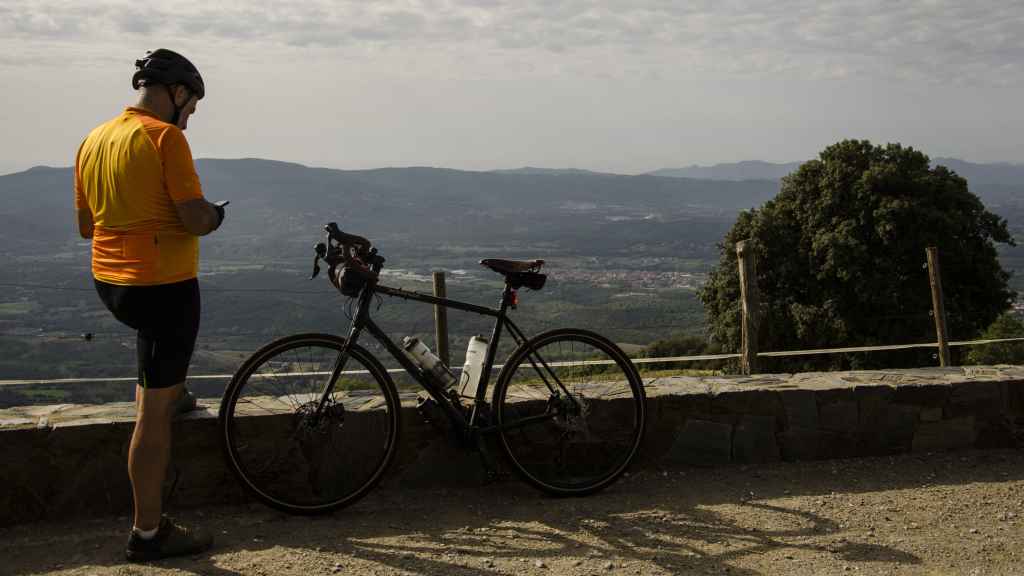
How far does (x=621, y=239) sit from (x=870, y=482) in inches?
2887

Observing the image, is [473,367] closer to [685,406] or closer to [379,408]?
[379,408]

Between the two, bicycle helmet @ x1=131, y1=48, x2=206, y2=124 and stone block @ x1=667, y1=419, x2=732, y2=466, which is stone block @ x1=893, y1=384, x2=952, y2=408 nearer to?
stone block @ x1=667, y1=419, x2=732, y2=466

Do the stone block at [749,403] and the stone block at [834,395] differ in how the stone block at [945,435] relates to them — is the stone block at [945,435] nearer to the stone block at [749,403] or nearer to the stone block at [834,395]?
the stone block at [834,395]

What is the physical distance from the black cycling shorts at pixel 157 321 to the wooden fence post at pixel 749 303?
6449 mm

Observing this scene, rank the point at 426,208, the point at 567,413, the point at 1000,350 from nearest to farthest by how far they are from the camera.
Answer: the point at 567,413 → the point at 1000,350 → the point at 426,208

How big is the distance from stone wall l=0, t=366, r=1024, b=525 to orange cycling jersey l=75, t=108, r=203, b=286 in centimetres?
90

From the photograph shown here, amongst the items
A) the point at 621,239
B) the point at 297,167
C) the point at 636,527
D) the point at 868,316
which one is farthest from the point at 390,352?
the point at 297,167

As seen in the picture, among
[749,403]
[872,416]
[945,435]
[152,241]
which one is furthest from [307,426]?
[945,435]

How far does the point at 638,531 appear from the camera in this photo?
11.7ft

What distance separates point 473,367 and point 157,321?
142cm

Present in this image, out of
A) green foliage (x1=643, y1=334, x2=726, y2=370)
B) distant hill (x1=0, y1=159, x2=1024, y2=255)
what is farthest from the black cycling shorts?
distant hill (x1=0, y1=159, x2=1024, y2=255)

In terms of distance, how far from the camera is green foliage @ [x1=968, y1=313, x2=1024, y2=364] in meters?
25.3

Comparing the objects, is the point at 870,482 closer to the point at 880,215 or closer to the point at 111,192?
the point at 111,192

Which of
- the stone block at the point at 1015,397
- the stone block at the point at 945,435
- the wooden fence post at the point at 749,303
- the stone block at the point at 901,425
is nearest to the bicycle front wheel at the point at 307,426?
the stone block at the point at 901,425
